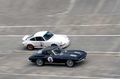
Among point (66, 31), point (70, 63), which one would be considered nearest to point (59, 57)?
point (70, 63)

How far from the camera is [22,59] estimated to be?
25.2 metres

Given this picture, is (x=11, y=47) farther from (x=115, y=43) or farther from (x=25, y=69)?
(x=115, y=43)

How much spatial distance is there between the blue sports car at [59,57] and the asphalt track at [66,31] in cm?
48

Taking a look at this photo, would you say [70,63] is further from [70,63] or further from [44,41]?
[44,41]

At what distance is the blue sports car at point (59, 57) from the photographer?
Answer: 21.7 metres

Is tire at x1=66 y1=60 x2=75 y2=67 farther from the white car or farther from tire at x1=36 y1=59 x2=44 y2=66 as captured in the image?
the white car

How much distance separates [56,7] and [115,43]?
42.7 ft

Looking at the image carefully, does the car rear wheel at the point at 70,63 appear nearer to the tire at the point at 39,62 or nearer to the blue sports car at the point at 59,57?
the blue sports car at the point at 59,57

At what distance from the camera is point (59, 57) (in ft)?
73.0

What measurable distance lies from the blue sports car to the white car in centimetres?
343

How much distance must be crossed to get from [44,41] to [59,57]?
4.90m

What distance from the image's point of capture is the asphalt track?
21361mm

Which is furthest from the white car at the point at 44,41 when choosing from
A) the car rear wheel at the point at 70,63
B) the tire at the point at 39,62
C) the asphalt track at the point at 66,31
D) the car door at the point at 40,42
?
the car rear wheel at the point at 70,63

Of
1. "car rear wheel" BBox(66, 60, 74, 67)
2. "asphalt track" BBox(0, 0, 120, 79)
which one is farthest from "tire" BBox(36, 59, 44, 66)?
"car rear wheel" BBox(66, 60, 74, 67)
